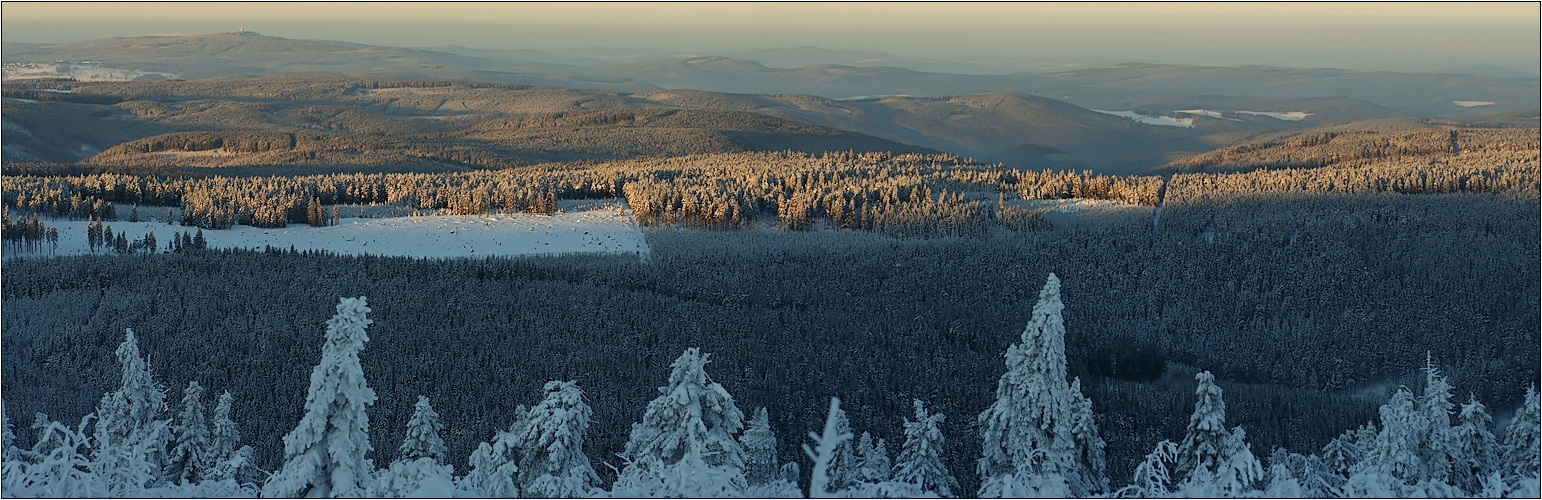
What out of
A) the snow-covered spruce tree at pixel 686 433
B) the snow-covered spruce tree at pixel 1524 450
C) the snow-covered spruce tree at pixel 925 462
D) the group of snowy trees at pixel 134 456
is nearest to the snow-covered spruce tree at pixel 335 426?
the group of snowy trees at pixel 134 456

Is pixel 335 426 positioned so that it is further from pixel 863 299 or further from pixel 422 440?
pixel 863 299

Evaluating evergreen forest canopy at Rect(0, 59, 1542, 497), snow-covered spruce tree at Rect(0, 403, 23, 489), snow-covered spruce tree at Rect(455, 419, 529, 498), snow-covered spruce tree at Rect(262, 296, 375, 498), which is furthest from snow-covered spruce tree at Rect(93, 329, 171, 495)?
snow-covered spruce tree at Rect(455, 419, 529, 498)

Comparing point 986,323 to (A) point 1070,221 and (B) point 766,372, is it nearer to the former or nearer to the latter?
(B) point 766,372

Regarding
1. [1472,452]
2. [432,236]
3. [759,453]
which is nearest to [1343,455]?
[1472,452]

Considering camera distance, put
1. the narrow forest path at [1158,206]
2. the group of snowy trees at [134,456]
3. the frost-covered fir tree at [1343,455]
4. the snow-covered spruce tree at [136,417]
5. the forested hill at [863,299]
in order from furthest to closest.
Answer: the narrow forest path at [1158,206] → the forested hill at [863,299] → the frost-covered fir tree at [1343,455] → the snow-covered spruce tree at [136,417] → the group of snowy trees at [134,456]

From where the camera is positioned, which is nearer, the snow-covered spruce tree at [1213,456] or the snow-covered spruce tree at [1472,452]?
the snow-covered spruce tree at [1213,456]

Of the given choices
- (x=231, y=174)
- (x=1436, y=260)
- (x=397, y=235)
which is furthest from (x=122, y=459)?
(x=231, y=174)

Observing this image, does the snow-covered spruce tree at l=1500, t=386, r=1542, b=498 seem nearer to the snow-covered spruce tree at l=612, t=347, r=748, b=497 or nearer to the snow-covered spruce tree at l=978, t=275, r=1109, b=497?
the snow-covered spruce tree at l=978, t=275, r=1109, b=497

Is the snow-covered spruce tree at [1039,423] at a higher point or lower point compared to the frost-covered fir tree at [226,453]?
higher

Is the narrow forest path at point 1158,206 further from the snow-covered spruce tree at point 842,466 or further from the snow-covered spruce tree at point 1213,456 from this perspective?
the snow-covered spruce tree at point 842,466
